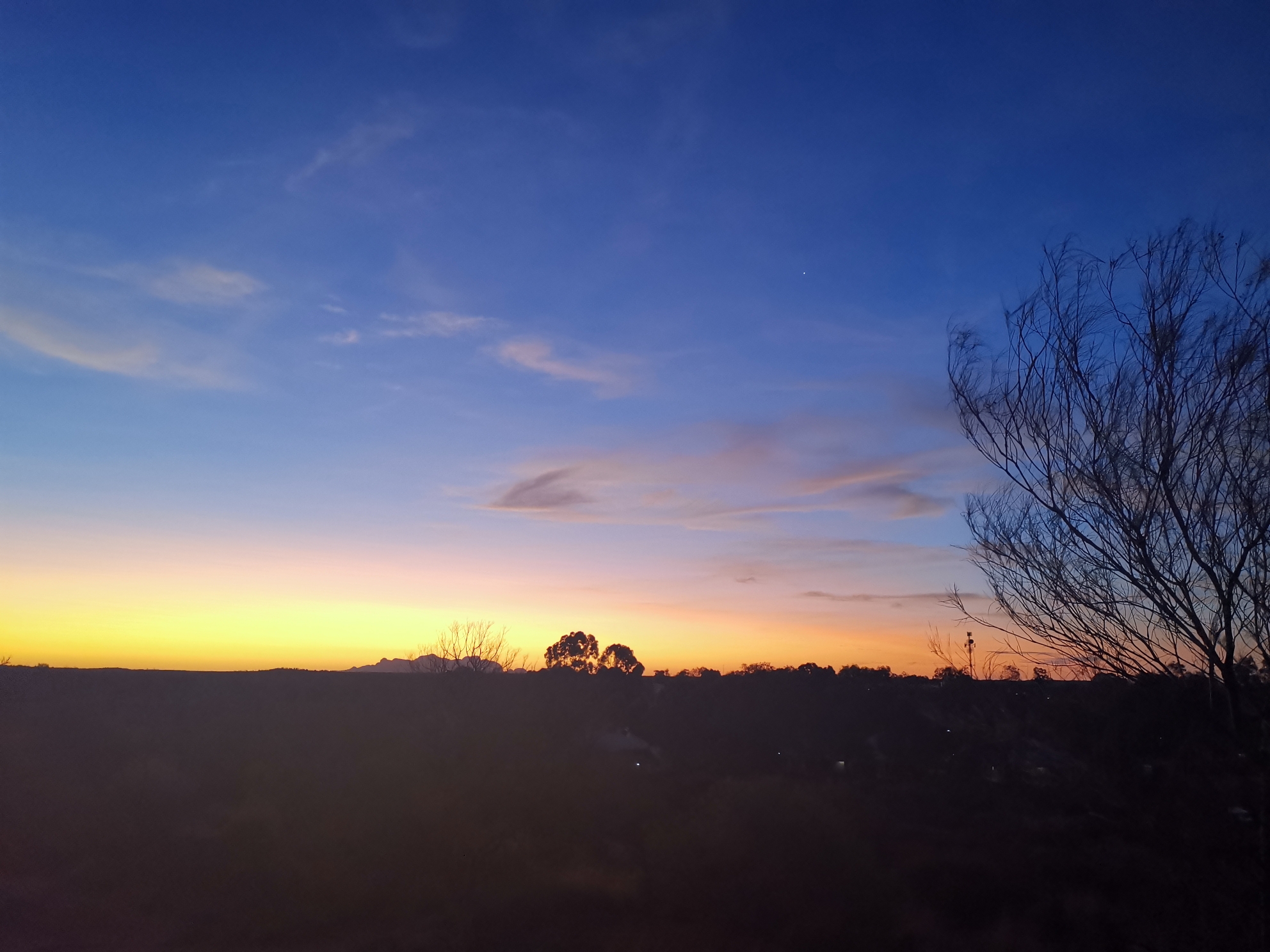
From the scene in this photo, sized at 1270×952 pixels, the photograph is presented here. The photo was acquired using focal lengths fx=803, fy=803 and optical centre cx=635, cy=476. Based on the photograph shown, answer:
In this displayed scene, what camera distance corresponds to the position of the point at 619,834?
23.3 meters

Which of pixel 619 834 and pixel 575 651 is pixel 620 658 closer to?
pixel 575 651

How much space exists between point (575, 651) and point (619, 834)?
4541 centimetres

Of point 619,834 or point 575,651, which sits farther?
point 575,651

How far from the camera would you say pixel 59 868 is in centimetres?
1988

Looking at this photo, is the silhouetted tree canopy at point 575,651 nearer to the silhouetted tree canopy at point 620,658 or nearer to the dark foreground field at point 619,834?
the silhouetted tree canopy at point 620,658

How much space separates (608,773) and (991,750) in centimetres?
1787

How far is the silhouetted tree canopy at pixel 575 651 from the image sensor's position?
67188 millimetres

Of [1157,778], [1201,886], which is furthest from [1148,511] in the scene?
[1157,778]

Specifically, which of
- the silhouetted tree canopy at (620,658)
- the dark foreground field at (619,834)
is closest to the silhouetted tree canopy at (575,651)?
the silhouetted tree canopy at (620,658)

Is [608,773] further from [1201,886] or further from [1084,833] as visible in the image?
[1201,886]

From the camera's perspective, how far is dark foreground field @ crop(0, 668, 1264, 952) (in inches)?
555

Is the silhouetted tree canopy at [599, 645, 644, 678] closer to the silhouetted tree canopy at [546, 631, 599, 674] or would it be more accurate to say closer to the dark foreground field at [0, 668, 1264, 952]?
the silhouetted tree canopy at [546, 631, 599, 674]

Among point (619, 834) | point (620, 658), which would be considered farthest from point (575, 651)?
point (619, 834)

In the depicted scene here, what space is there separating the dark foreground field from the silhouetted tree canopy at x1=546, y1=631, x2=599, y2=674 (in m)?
26.4
